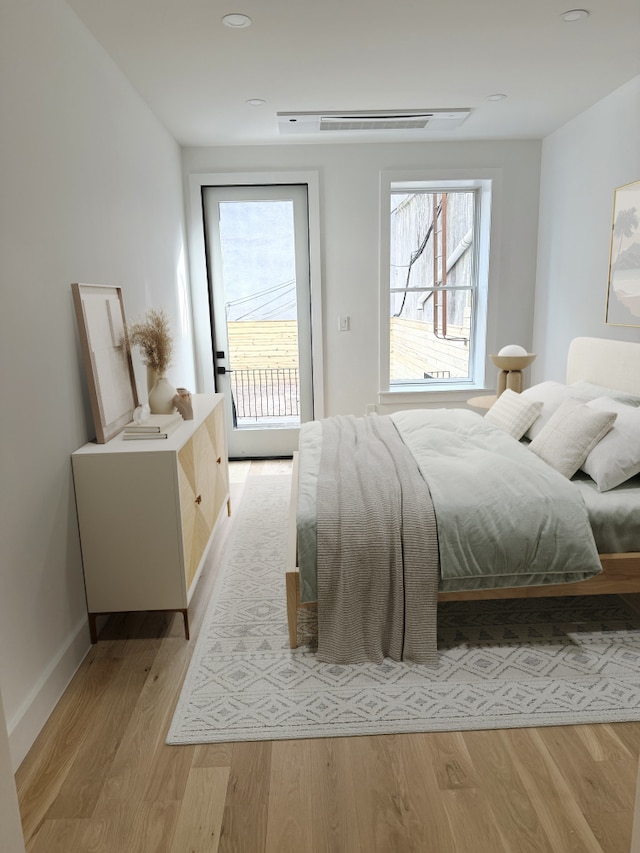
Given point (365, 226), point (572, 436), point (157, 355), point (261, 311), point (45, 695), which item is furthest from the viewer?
point (261, 311)

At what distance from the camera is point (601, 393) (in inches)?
128

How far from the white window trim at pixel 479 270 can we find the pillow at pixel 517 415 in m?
1.59

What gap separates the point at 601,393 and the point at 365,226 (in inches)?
94.4

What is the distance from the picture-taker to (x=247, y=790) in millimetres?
1732

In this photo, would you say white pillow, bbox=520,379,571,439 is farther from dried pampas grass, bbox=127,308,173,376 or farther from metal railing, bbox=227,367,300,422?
metal railing, bbox=227,367,300,422

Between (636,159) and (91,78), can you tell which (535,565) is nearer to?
(636,159)

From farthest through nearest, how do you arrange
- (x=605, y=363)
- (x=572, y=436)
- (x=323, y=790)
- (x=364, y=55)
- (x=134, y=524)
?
(x=605, y=363)
(x=364, y=55)
(x=572, y=436)
(x=134, y=524)
(x=323, y=790)

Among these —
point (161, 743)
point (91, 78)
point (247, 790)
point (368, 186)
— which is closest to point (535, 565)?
point (247, 790)

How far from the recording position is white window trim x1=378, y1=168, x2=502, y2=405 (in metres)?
4.71

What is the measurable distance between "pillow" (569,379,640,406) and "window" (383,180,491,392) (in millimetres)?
1637

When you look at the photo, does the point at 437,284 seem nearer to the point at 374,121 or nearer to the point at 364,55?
the point at 374,121

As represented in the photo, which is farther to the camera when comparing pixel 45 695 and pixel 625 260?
pixel 625 260

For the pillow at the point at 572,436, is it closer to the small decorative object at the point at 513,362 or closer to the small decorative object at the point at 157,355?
the small decorative object at the point at 513,362

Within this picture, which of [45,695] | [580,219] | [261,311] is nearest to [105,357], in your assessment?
[45,695]
